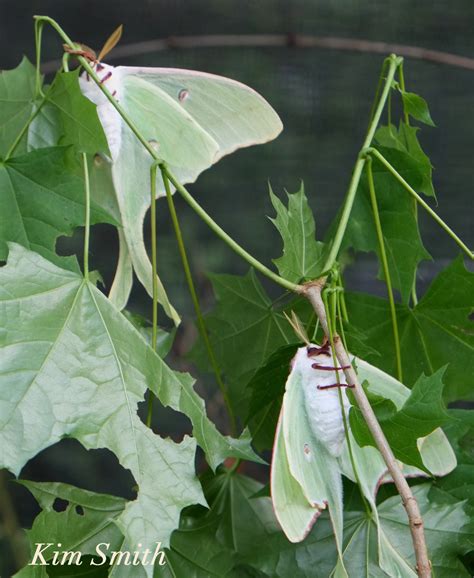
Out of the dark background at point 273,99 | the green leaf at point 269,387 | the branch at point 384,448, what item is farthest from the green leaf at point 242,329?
the dark background at point 273,99

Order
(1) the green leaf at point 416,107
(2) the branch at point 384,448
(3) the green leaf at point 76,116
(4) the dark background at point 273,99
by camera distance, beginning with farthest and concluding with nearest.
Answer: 1. (4) the dark background at point 273,99
2. (1) the green leaf at point 416,107
3. (3) the green leaf at point 76,116
4. (2) the branch at point 384,448

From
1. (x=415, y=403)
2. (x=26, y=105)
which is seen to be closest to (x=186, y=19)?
(x=26, y=105)

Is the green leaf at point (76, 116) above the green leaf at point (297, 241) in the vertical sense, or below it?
above

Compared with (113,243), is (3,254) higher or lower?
higher

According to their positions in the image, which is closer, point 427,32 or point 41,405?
point 41,405

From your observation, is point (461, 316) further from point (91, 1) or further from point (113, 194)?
point (91, 1)

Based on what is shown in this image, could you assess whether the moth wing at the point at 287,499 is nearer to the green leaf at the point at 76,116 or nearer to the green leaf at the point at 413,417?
the green leaf at the point at 413,417

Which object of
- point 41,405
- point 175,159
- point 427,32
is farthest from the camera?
point 427,32
